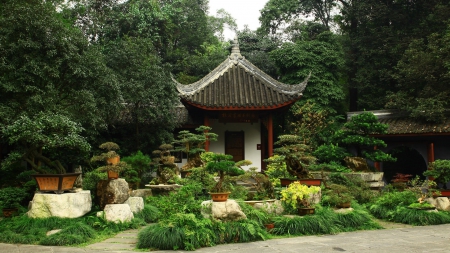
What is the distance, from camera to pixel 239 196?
28.3ft

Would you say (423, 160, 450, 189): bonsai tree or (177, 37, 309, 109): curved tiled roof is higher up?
(177, 37, 309, 109): curved tiled roof

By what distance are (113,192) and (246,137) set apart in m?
8.94

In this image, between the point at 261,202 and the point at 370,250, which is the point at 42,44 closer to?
the point at 261,202

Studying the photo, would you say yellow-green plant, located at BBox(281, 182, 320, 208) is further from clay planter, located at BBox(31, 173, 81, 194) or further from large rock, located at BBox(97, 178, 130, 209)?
clay planter, located at BBox(31, 173, 81, 194)

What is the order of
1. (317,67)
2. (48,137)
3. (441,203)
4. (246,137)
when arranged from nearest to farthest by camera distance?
(48,137), (441,203), (246,137), (317,67)

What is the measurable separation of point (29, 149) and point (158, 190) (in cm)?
357

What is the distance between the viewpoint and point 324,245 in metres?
6.46

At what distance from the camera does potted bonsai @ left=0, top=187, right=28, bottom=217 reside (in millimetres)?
8680

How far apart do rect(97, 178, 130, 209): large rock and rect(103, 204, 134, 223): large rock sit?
109 mm

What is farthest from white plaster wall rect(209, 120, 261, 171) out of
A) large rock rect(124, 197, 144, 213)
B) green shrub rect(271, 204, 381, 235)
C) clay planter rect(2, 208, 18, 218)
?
clay planter rect(2, 208, 18, 218)

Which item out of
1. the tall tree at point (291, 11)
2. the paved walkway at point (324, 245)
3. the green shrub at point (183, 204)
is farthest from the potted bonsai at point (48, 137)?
the tall tree at point (291, 11)

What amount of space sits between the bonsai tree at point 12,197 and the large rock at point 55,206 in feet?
3.63

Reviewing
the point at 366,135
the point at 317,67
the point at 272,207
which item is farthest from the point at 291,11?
the point at 272,207

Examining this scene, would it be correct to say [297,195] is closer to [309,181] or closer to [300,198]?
[300,198]
